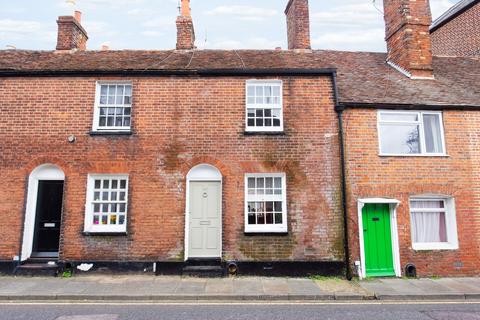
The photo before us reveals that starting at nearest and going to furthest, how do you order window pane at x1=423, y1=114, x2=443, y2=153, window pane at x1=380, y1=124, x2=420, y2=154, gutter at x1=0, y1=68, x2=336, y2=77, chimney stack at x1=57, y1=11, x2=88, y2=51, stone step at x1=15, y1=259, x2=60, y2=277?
1. stone step at x1=15, y1=259, x2=60, y2=277
2. gutter at x1=0, y1=68, x2=336, y2=77
3. window pane at x1=380, y1=124, x2=420, y2=154
4. window pane at x1=423, y1=114, x2=443, y2=153
5. chimney stack at x1=57, y1=11, x2=88, y2=51

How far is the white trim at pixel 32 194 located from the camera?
9492 mm

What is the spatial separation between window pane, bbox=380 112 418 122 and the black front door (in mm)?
10202

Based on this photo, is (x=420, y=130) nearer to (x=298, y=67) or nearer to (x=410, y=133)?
(x=410, y=133)

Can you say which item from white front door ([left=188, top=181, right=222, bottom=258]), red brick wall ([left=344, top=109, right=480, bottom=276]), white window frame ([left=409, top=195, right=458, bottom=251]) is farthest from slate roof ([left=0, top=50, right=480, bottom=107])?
white front door ([left=188, top=181, right=222, bottom=258])

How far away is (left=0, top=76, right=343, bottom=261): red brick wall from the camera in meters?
9.38

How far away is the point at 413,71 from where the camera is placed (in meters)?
12.0

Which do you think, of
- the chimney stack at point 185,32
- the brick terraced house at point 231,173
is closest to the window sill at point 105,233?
the brick terraced house at point 231,173

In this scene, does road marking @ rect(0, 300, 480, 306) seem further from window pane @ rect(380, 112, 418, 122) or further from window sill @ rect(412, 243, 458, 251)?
window pane @ rect(380, 112, 418, 122)

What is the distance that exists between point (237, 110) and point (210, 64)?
202cm

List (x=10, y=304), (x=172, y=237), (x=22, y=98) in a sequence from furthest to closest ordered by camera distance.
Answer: (x=22, y=98) < (x=172, y=237) < (x=10, y=304)

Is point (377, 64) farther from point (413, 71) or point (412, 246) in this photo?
point (412, 246)

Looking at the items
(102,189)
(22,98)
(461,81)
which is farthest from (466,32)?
(22,98)

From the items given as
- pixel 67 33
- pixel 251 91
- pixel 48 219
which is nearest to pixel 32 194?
pixel 48 219

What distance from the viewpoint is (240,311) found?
660 centimetres
